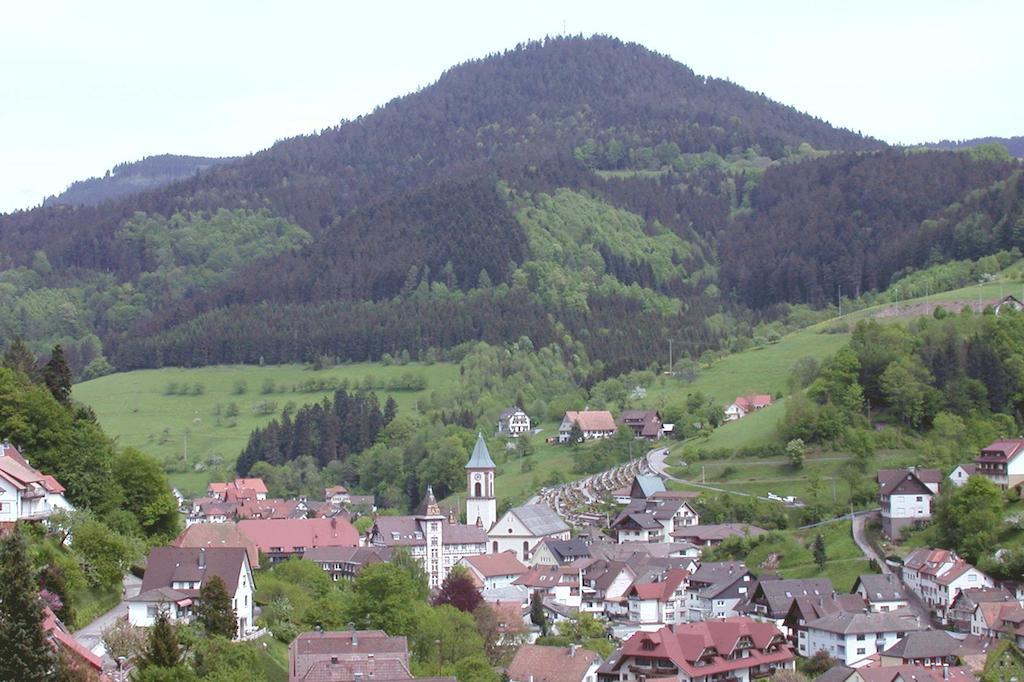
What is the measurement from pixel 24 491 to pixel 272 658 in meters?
9.03

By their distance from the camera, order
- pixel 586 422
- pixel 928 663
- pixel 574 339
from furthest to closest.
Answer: pixel 574 339, pixel 586 422, pixel 928 663

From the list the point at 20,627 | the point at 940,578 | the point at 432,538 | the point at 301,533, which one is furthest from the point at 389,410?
the point at 20,627

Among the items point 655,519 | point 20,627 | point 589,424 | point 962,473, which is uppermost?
point 20,627

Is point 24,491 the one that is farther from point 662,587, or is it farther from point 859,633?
point 662,587

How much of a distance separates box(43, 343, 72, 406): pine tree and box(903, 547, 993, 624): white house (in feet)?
119

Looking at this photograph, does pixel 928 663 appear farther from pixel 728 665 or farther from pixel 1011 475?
pixel 1011 475

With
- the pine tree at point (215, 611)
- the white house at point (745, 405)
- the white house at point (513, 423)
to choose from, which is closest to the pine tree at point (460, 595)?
the pine tree at point (215, 611)

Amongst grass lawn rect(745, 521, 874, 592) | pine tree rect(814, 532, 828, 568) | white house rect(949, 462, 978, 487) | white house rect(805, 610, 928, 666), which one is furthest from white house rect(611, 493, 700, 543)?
white house rect(805, 610, 928, 666)

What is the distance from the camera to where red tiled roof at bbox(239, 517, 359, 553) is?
8768cm

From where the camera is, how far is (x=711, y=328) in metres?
173

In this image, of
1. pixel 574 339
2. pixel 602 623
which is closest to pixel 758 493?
pixel 602 623

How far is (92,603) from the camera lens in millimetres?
46719

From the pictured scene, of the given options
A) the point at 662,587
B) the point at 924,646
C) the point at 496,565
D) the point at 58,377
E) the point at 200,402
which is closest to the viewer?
the point at 58,377

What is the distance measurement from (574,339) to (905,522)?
92.7 meters
